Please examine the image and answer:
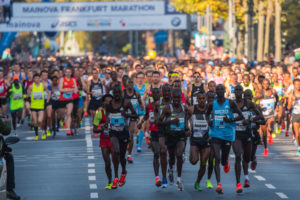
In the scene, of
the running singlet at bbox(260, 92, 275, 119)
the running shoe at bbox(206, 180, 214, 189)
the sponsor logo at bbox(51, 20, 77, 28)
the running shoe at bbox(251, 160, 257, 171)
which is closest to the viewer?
the running shoe at bbox(206, 180, 214, 189)

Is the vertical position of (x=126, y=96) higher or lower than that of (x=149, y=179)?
higher

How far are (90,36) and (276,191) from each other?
4600 inches

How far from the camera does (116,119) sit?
1582 centimetres

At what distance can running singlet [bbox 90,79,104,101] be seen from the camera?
1028 inches

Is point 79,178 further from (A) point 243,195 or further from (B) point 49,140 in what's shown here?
(B) point 49,140

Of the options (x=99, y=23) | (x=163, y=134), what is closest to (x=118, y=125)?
(x=163, y=134)

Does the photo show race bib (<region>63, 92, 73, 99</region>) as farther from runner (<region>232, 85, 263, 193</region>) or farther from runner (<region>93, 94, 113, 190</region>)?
runner (<region>232, 85, 263, 193</region>)

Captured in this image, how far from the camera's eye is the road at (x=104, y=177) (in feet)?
49.8

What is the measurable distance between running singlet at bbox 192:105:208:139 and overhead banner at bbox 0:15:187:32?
4903cm

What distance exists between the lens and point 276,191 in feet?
51.0

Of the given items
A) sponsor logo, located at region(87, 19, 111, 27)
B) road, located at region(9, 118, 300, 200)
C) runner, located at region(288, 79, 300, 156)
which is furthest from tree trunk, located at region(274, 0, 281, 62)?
runner, located at region(288, 79, 300, 156)

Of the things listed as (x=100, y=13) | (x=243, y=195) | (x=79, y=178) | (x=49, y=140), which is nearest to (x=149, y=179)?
(x=79, y=178)

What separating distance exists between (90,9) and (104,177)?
48772 millimetres

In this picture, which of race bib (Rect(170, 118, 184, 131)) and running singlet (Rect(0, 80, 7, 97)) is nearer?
race bib (Rect(170, 118, 184, 131))
